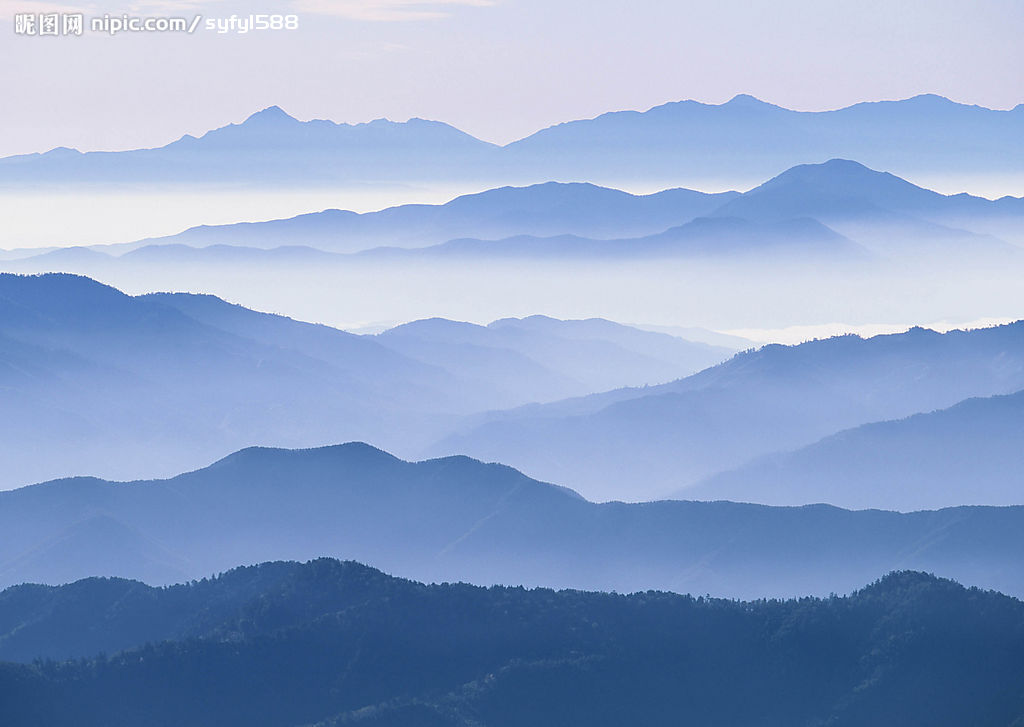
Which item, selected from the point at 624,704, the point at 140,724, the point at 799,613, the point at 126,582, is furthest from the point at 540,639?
the point at 126,582

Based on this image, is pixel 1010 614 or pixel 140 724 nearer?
pixel 140 724

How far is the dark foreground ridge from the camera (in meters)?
116

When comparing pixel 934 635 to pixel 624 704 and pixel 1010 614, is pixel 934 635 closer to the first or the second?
pixel 1010 614

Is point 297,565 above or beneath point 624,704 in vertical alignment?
above

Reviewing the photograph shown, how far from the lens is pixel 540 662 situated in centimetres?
12119

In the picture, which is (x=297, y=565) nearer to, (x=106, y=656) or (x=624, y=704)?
(x=106, y=656)

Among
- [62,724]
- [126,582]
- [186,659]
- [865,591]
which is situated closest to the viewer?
[62,724]

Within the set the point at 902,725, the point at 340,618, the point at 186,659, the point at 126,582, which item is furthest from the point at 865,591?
the point at 126,582

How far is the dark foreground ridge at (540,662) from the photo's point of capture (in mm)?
116188

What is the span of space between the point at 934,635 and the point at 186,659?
141 ft

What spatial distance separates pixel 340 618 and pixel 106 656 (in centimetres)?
1440

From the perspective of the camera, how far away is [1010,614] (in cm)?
12544

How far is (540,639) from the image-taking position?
124m

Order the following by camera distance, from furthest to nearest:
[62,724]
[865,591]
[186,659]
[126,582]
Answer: [126,582] < [865,591] < [186,659] < [62,724]
